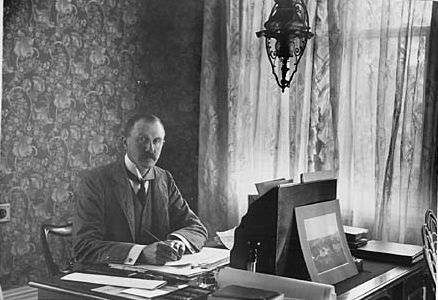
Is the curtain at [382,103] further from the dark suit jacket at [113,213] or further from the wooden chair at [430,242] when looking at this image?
the dark suit jacket at [113,213]

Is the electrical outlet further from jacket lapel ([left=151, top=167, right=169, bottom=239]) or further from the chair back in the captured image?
jacket lapel ([left=151, top=167, right=169, bottom=239])

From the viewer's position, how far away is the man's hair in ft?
5.10

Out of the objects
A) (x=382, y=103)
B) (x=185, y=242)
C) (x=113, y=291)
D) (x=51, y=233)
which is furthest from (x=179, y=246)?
(x=382, y=103)

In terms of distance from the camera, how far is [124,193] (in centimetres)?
158

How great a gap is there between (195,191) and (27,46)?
0.63m

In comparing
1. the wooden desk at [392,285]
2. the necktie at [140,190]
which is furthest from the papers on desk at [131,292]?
the wooden desk at [392,285]

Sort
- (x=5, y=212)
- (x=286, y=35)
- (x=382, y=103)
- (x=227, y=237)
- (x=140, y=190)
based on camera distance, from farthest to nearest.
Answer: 1. (x=382, y=103)
2. (x=286, y=35)
3. (x=227, y=237)
4. (x=140, y=190)
5. (x=5, y=212)

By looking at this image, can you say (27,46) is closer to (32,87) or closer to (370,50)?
(32,87)

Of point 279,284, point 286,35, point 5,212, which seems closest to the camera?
point 5,212

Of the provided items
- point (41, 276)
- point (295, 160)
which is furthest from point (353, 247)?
point (41, 276)

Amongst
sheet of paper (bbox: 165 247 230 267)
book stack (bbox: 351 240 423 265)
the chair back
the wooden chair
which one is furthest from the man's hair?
the wooden chair

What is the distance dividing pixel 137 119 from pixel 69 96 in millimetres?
200

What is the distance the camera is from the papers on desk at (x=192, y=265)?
158 cm

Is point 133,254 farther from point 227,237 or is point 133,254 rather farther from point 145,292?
point 227,237
